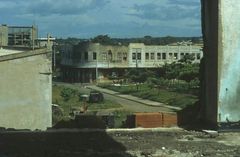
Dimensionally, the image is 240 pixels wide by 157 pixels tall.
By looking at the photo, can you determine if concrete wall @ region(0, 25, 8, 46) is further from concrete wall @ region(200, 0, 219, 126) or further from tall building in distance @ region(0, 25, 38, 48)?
concrete wall @ region(200, 0, 219, 126)

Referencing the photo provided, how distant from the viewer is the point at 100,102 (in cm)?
5525

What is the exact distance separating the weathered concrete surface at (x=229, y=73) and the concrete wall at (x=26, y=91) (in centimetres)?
1058

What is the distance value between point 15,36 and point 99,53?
52566 mm

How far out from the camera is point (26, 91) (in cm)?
2369

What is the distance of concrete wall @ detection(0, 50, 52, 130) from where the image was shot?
2328 centimetres

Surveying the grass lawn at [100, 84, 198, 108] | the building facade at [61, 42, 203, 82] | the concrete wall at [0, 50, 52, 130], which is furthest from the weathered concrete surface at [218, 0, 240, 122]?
the building facade at [61, 42, 203, 82]

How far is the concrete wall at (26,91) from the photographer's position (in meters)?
23.3

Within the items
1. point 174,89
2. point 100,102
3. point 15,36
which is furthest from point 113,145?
point 174,89

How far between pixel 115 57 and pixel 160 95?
1230 inches

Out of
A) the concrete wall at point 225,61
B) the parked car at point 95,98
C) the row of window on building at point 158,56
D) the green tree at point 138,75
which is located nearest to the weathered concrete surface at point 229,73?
the concrete wall at point 225,61

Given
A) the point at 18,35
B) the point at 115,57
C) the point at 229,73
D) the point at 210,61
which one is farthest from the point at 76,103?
the point at 229,73

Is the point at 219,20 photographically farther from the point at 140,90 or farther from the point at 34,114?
the point at 140,90

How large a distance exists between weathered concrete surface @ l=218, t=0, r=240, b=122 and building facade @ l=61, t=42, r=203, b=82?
75.8 metres

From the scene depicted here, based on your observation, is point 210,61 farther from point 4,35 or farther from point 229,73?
point 4,35
